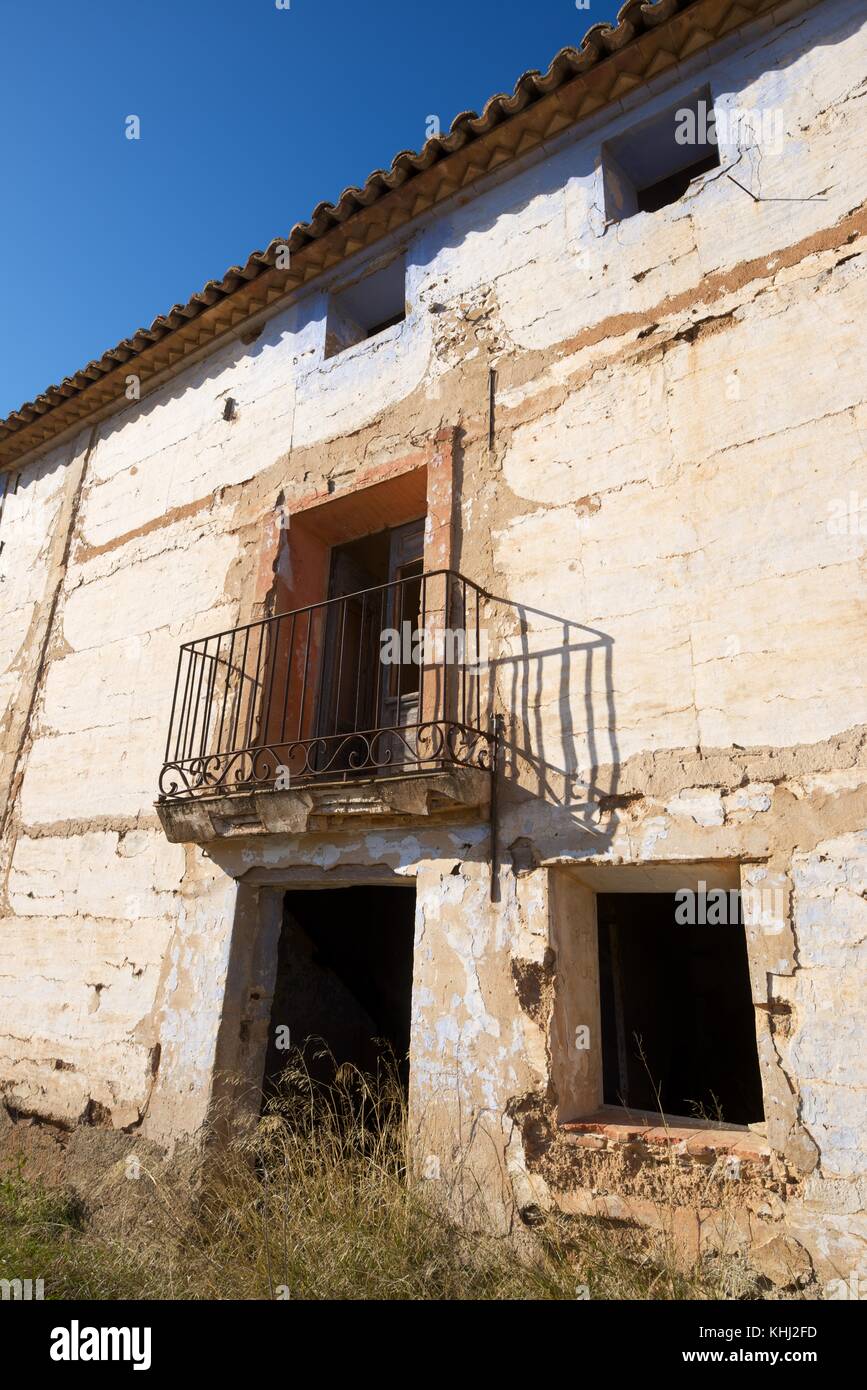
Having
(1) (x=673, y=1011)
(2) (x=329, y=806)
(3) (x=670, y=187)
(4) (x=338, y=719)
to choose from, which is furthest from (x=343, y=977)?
(3) (x=670, y=187)

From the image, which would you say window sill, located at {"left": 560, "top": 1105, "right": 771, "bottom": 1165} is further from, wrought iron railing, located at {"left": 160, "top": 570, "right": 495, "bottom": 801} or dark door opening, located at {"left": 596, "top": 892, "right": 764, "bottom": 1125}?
dark door opening, located at {"left": 596, "top": 892, "right": 764, "bottom": 1125}

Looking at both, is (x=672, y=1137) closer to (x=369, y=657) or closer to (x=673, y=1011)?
(x=369, y=657)

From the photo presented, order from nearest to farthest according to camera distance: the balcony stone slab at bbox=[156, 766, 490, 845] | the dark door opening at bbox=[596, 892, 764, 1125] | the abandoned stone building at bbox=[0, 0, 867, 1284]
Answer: the abandoned stone building at bbox=[0, 0, 867, 1284]
the balcony stone slab at bbox=[156, 766, 490, 845]
the dark door opening at bbox=[596, 892, 764, 1125]

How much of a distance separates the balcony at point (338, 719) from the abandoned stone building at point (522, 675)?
0.03 meters

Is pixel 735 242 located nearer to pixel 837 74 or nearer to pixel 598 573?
pixel 837 74

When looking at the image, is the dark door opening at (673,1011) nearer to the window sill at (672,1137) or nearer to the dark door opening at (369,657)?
the dark door opening at (369,657)

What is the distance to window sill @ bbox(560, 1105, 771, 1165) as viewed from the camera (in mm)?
3299

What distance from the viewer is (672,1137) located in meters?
3.43

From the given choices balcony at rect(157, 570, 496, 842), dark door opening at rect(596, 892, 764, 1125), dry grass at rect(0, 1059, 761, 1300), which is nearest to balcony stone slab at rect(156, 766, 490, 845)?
balcony at rect(157, 570, 496, 842)

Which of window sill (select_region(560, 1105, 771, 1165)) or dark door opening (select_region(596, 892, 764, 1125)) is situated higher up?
dark door opening (select_region(596, 892, 764, 1125))

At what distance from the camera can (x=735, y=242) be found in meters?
4.47

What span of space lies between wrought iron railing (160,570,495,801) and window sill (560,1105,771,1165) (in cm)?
199

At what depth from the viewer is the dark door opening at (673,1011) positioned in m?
6.16

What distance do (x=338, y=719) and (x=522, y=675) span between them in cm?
177
